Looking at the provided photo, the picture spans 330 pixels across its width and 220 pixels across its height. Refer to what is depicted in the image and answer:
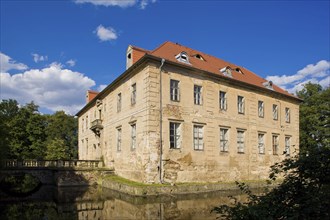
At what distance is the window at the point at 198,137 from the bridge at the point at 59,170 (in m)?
7.84

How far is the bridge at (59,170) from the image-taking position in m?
23.7

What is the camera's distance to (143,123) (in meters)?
19.7

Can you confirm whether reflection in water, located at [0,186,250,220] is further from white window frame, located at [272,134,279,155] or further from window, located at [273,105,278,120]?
window, located at [273,105,278,120]

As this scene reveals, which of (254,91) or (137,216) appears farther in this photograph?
(254,91)

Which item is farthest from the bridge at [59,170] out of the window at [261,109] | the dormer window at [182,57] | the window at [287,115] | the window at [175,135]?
the window at [287,115]

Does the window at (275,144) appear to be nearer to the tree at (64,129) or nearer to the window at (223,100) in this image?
the window at (223,100)

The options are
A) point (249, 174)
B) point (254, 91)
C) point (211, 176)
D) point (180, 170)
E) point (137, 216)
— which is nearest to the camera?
point (137, 216)

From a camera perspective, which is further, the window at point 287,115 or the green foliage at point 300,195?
the window at point 287,115

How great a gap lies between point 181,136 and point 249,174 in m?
7.89

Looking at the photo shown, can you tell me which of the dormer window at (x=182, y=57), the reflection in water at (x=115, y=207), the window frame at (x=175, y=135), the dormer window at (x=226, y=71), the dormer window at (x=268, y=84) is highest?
the dormer window at (x=182, y=57)

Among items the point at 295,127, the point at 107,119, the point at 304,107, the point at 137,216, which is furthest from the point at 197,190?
the point at 304,107

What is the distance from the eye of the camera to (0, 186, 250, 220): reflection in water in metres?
12.6

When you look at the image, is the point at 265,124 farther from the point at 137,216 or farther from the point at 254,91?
the point at 137,216

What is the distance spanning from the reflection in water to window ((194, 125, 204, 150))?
11.9 feet
